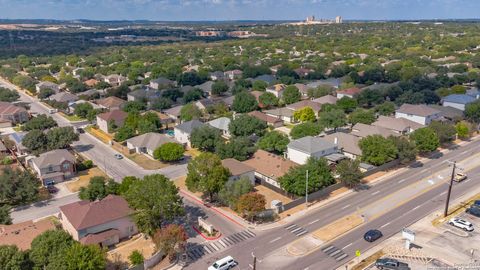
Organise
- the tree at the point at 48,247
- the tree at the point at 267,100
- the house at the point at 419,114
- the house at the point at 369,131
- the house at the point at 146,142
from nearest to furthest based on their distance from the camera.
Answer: the tree at the point at 48,247 → the house at the point at 146,142 → the house at the point at 369,131 → the house at the point at 419,114 → the tree at the point at 267,100

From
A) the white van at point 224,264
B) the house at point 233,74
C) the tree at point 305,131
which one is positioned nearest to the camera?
the white van at point 224,264

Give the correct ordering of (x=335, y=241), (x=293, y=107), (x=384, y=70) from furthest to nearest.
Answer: (x=384, y=70)
(x=293, y=107)
(x=335, y=241)

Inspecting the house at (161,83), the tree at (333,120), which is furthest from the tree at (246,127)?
the house at (161,83)

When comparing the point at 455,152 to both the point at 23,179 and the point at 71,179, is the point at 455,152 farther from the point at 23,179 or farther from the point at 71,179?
the point at 23,179

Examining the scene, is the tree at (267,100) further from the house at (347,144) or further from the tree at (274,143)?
the tree at (274,143)

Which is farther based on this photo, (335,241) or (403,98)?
(403,98)

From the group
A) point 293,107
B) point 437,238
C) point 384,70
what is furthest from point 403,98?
point 437,238

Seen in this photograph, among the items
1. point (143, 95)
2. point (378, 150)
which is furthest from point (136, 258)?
point (143, 95)

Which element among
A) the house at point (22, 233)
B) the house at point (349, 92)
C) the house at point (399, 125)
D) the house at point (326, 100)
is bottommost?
the house at point (22, 233)
